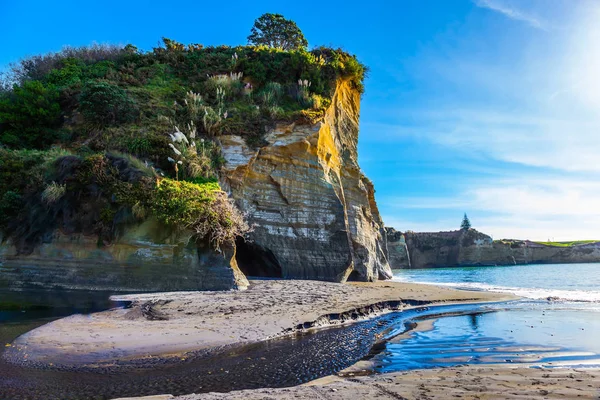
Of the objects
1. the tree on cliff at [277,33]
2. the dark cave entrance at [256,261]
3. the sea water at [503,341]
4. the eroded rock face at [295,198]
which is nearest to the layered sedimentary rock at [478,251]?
the tree on cliff at [277,33]

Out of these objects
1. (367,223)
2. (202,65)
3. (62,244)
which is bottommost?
(62,244)

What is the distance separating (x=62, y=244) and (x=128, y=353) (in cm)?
874

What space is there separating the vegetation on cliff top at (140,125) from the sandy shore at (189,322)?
3.21 metres

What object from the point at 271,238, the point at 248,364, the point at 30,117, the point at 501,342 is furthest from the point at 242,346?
the point at 30,117

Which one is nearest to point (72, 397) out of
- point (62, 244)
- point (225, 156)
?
point (62, 244)

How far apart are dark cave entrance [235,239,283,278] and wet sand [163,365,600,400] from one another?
41.7ft

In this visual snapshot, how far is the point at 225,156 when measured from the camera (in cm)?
1741

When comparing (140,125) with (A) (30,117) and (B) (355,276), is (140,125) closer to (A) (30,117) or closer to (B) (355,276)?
(A) (30,117)

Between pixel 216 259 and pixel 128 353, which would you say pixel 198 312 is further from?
pixel 216 259

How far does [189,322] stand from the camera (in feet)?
26.6

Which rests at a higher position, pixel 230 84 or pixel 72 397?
pixel 230 84

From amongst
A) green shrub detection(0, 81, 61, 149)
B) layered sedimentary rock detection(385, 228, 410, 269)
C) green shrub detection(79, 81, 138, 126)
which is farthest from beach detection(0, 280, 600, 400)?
layered sedimentary rock detection(385, 228, 410, 269)

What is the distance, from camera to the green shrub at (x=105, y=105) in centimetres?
1773

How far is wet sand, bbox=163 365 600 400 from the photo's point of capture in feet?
13.3
